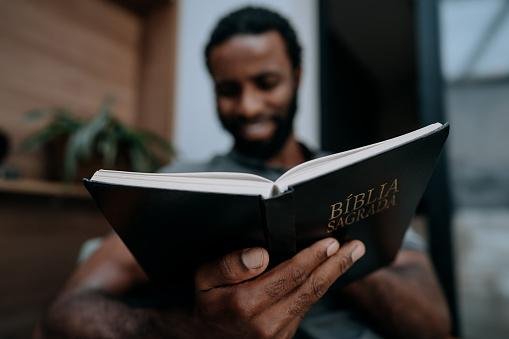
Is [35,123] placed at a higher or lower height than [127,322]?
higher

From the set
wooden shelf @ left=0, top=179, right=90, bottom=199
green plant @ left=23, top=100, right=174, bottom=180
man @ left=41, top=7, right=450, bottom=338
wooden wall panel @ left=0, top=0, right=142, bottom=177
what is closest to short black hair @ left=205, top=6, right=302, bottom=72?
man @ left=41, top=7, right=450, bottom=338

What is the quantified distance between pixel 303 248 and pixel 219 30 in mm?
721

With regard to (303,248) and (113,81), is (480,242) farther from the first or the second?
(113,81)

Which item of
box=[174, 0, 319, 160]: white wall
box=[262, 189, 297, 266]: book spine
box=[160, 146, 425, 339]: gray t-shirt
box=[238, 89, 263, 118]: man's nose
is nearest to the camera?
box=[262, 189, 297, 266]: book spine

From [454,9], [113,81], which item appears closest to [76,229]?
[113,81]

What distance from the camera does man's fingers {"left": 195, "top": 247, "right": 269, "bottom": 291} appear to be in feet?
1.09

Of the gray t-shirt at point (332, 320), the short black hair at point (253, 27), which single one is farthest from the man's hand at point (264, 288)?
the short black hair at point (253, 27)

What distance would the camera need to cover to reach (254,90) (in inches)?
34.5

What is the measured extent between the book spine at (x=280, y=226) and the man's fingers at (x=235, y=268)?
15mm

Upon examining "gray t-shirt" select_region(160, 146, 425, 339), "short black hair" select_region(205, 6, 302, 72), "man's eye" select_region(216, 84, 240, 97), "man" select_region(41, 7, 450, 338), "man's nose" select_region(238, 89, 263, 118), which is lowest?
"gray t-shirt" select_region(160, 146, 425, 339)

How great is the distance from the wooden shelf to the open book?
0.81 meters

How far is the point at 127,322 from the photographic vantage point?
1.59 ft

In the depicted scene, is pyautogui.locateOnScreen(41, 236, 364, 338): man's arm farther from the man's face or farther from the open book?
the man's face

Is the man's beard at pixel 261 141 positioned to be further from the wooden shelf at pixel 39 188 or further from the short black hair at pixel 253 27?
the wooden shelf at pixel 39 188
